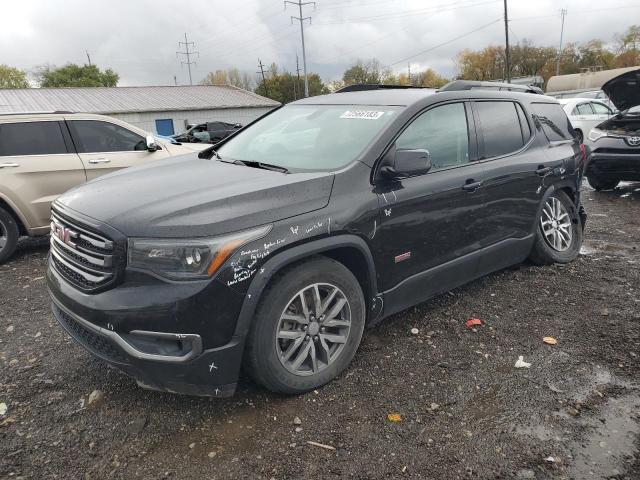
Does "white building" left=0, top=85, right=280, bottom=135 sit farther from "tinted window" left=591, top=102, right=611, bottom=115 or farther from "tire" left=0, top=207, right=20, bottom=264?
"tire" left=0, top=207, right=20, bottom=264

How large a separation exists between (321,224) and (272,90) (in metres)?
66.3

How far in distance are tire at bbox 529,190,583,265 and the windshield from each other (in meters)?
2.18

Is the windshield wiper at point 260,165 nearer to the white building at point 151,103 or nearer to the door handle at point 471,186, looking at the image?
the door handle at point 471,186

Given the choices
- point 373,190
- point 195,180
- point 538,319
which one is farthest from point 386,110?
point 538,319

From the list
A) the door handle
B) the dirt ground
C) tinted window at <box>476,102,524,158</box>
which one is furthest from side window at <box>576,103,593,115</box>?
the door handle

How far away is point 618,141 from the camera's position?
27.7 feet

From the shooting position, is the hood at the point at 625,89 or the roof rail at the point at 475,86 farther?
the hood at the point at 625,89

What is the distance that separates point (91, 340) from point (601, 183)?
938 centimetres

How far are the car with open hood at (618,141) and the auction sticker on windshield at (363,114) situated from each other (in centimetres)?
675

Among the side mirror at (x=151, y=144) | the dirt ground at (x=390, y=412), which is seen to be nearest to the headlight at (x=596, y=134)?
the dirt ground at (x=390, y=412)

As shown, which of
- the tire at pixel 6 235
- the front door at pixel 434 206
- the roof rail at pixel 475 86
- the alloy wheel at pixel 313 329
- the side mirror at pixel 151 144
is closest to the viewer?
the alloy wheel at pixel 313 329

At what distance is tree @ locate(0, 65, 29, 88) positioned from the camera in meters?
72.9

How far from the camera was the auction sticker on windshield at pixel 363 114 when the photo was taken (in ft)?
11.2

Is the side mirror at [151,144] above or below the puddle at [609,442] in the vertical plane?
above
